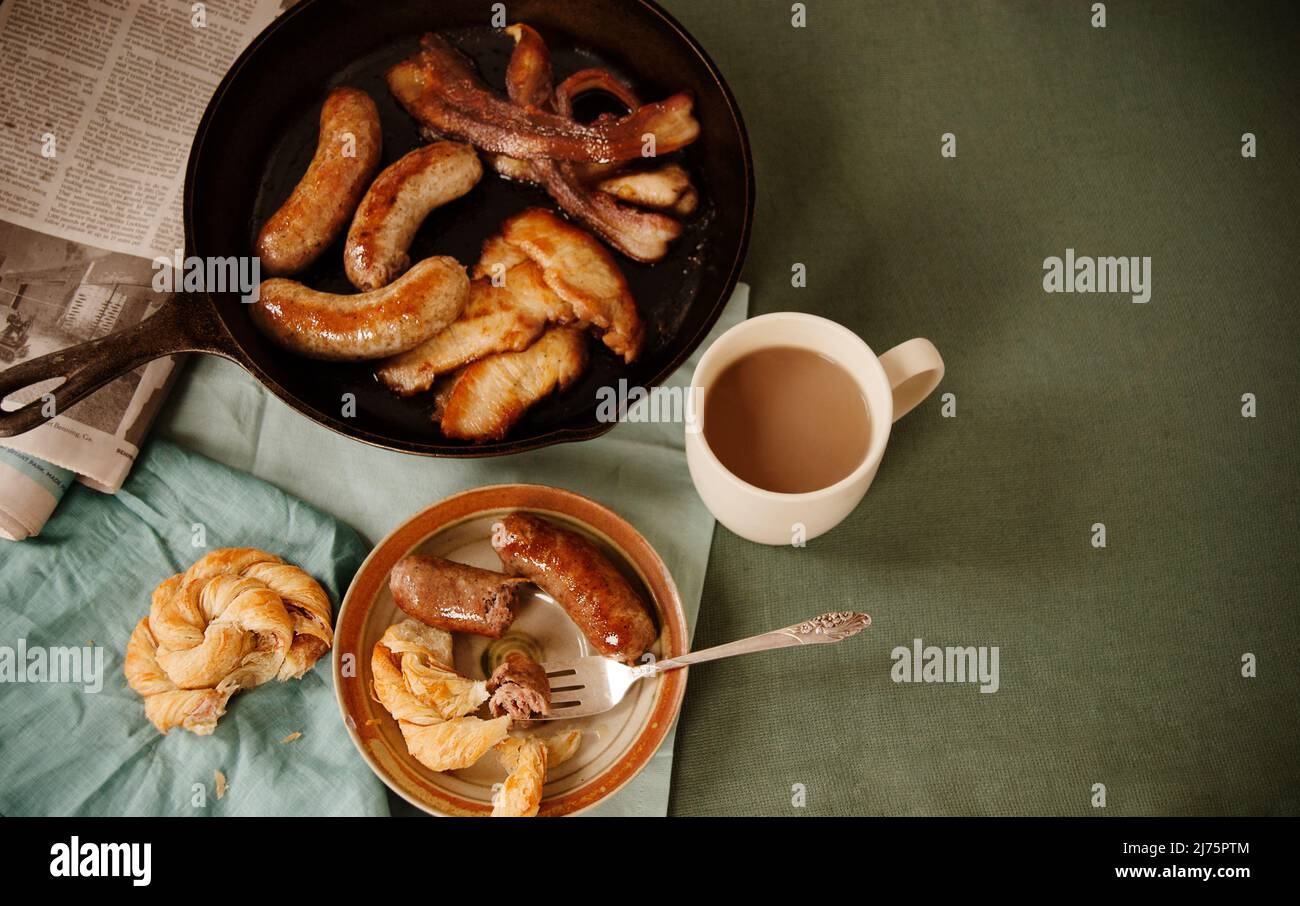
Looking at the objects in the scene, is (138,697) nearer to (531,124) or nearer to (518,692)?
(518,692)

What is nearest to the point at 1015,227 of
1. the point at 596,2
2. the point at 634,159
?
the point at 634,159

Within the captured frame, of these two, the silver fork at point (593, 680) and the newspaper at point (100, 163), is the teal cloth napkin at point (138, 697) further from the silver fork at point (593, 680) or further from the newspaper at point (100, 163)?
the silver fork at point (593, 680)

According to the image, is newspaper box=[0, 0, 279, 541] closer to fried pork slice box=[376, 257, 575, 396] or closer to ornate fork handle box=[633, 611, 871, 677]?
fried pork slice box=[376, 257, 575, 396]

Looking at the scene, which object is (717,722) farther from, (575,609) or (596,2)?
(596,2)

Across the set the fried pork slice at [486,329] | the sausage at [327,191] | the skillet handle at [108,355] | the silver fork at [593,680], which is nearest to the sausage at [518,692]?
the silver fork at [593,680]

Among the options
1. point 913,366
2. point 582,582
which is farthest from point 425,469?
point 913,366
